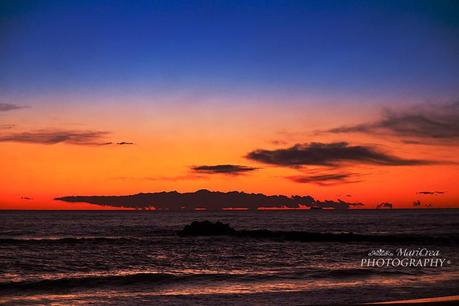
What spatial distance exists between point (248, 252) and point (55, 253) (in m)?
16.7

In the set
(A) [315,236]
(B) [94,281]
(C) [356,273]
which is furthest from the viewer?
(A) [315,236]

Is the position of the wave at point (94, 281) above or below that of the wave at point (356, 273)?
below

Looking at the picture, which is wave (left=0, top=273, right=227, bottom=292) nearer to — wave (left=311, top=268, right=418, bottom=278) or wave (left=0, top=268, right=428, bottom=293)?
wave (left=0, top=268, right=428, bottom=293)

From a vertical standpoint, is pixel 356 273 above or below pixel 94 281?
above

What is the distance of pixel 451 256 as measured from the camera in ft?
120

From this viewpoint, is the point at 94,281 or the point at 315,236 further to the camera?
the point at 315,236

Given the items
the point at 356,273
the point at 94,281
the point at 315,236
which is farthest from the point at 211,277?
the point at 315,236

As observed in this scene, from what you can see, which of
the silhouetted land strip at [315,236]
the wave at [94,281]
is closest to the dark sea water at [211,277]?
the wave at [94,281]

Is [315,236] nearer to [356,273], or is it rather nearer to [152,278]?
[356,273]

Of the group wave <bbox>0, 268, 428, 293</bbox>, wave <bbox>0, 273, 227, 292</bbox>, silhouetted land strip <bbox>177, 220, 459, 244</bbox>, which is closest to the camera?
wave <bbox>0, 273, 227, 292</bbox>

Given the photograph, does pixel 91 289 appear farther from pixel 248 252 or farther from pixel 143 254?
pixel 248 252

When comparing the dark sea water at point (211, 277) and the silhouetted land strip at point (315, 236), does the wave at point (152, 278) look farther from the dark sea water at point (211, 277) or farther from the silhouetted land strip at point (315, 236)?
the silhouetted land strip at point (315, 236)

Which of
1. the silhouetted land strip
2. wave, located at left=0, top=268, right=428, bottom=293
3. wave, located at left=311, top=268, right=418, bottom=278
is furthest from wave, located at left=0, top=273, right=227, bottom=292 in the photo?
the silhouetted land strip

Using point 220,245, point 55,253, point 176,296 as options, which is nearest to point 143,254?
point 55,253
